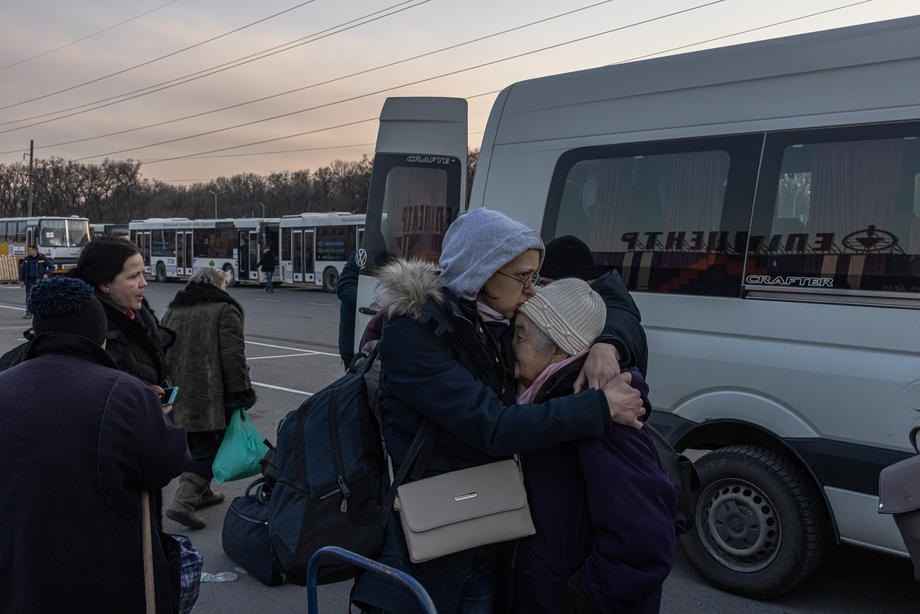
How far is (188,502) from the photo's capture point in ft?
16.5

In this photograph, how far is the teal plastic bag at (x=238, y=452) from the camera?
4777 millimetres

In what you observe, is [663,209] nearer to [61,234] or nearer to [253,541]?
[253,541]

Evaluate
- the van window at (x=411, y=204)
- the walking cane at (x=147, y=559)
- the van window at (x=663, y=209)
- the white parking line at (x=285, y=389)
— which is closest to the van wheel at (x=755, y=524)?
the van window at (x=663, y=209)

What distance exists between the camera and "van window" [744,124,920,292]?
11.1 ft

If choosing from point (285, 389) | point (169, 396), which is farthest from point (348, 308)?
point (169, 396)

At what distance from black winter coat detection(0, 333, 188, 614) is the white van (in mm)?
2731

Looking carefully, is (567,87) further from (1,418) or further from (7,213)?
(7,213)

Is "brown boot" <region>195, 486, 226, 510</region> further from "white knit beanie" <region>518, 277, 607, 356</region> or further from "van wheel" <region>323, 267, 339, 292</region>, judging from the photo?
"van wheel" <region>323, 267, 339, 292</region>

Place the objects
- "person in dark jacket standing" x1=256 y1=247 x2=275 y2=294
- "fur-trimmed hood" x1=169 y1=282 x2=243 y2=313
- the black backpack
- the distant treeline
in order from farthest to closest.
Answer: the distant treeline, "person in dark jacket standing" x1=256 y1=247 x2=275 y2=294, "fur-trimmed hood" x1=169 y1=282 x2=243 y2=313, the black backpack

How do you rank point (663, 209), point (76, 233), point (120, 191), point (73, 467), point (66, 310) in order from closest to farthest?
point (73, 467)
point (66, 310)
point (663, 209)
point (76, 233)
point (120, 191)

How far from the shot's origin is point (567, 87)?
4660mm

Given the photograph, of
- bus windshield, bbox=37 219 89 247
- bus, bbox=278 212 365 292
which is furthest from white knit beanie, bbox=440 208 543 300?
bus windshield, bbox=37 219 89 247

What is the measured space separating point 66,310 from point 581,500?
1.60 meters

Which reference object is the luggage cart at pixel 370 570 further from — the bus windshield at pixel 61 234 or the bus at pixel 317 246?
the bus windshield at pixel 61 234
